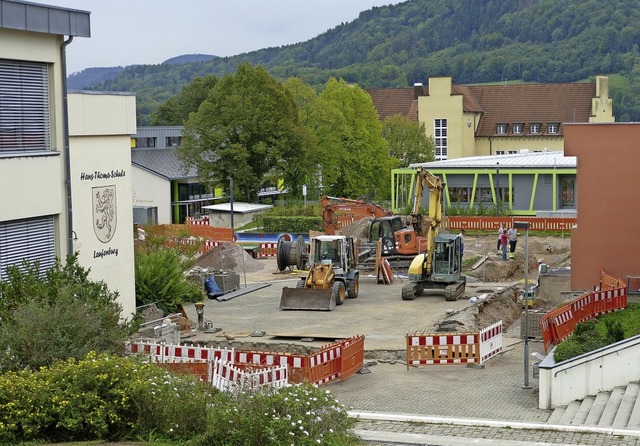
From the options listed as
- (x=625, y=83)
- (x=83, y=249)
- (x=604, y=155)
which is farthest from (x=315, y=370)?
(x=625, y=83)

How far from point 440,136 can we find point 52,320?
3521 inches

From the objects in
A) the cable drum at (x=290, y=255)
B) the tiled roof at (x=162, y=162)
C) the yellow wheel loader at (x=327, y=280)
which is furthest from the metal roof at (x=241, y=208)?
the yellow wheel loader at (x=327, y=280)

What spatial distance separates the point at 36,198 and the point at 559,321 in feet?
40.6

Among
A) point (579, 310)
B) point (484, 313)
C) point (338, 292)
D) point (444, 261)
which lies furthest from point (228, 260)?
point (579, 310)

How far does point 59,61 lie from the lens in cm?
2372

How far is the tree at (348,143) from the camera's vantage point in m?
77.3

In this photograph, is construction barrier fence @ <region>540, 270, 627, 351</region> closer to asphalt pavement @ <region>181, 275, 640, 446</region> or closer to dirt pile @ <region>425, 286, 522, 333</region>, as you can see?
asphalt pavement @ <region>181, 275, 640, 446</region>

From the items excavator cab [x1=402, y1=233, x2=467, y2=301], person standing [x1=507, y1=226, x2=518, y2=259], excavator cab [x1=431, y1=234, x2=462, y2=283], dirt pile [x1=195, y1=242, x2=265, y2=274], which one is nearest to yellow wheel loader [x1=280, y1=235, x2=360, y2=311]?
excavator cab [x1=402, y1=233, x2=467, y2=301]

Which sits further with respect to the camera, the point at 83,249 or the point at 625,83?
the point at 625,83

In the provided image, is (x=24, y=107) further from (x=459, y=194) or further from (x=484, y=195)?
(x=459, y=194)

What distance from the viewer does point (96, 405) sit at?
15.8 m

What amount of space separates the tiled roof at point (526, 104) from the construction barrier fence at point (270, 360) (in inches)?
3234

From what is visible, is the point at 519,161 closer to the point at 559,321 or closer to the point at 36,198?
the point at 559,321

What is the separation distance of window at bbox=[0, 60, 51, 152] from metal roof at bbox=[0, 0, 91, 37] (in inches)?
33.6
